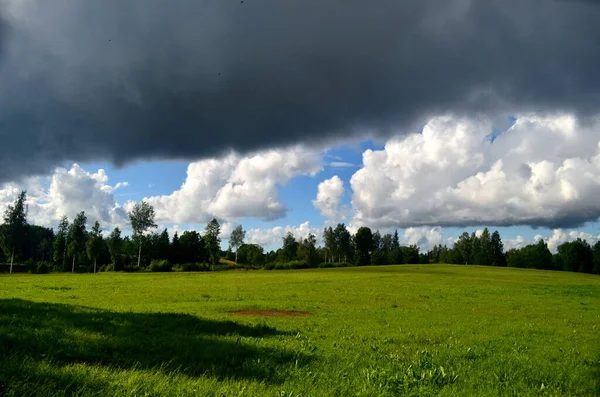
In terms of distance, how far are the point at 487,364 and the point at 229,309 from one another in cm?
1706

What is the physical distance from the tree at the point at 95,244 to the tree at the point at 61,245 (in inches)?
770

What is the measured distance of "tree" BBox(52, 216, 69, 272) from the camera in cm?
14588

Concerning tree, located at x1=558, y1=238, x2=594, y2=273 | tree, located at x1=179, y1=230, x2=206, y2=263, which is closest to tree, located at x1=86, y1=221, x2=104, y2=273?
tree, located at x1=179, y1=230, x2=206, y2=263

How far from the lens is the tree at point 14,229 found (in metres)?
124

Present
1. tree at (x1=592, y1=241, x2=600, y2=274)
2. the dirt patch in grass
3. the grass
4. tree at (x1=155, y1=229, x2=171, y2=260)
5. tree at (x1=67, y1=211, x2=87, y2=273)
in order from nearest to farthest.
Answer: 1. the grass
2. the dirt patch in grass
3. tree at (x1=67, y1=211, x2=87, y2=273)
4. tree at (x1=155, y1=229, x2=171, y2=260)
5. tree at (x1=592, y1=241, x2=600, y2=274)

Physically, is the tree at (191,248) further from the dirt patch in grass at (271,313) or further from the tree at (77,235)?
the dirt patch in grass at (271,313)

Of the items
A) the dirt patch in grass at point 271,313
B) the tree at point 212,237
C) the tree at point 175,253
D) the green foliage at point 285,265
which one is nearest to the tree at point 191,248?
the tree at point 175,253

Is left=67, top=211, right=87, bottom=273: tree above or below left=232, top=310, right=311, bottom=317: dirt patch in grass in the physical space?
above

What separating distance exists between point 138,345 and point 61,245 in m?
154

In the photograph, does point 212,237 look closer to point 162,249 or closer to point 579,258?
point 162,249

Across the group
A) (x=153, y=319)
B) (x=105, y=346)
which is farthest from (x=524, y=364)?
(x=153, y=319)

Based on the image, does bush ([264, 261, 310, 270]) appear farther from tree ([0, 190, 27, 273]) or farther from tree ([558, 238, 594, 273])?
tree ([558, 238, 594, 273])

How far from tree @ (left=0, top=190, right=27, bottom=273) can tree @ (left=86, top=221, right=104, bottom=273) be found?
18.0 meters

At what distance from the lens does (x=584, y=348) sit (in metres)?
17.9
